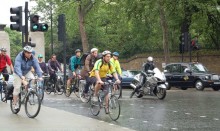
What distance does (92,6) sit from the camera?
140 feet

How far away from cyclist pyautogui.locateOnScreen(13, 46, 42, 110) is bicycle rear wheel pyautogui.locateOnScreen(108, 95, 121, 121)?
5.84ft

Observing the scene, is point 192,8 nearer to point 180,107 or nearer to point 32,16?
point 32,16

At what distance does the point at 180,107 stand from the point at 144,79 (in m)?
4.18

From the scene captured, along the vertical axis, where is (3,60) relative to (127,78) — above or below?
above

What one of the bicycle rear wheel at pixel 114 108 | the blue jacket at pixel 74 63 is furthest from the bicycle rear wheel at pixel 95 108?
the blue jacket at pixel 74 63

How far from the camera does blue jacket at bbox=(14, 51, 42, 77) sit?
1151cm

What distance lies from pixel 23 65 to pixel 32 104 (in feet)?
3.23

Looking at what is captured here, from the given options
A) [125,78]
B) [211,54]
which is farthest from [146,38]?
[125,78]

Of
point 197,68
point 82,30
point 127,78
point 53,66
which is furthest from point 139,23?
point 53,66

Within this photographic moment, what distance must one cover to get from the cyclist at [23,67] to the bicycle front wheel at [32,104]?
1.26ft

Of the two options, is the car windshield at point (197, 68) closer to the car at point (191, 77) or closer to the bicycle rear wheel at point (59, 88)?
the car at point (191, 77)

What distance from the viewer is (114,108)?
442 inches

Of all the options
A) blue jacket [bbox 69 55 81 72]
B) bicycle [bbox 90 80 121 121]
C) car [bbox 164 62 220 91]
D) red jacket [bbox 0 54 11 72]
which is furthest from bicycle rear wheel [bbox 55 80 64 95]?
bicycle [bbox 90 80 121 121]

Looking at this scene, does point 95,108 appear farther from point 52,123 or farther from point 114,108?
point 52,123
